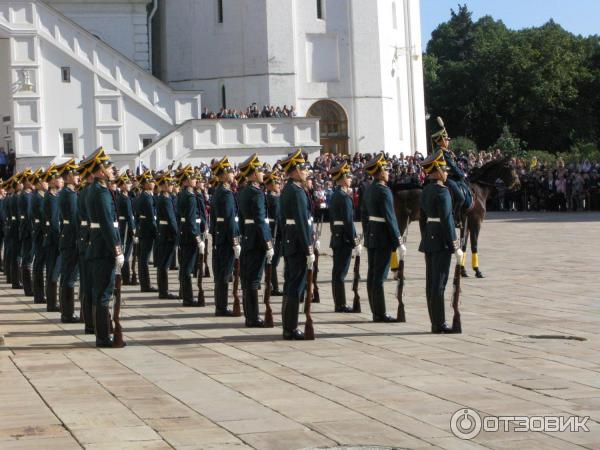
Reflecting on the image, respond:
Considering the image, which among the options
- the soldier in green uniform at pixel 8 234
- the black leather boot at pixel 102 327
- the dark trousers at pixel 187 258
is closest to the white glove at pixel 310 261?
the black leather boot at pixel 102 327

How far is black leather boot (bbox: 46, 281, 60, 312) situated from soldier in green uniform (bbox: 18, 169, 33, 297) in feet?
9.53

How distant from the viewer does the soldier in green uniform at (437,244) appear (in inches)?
598

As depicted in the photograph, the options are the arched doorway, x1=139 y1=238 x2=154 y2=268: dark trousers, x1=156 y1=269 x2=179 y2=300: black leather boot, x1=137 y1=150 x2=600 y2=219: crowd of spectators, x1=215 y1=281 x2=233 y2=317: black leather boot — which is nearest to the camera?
x1=215 y1=281 x2=233 y2=317: black leather boot

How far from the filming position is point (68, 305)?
17.6 meters

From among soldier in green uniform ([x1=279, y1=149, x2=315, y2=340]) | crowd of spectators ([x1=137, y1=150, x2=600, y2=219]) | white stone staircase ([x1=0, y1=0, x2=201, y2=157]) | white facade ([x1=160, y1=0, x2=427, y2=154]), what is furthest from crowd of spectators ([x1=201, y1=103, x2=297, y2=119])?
soldier in green uniform ([x1=279, y1=149, x2=315, y2=340])

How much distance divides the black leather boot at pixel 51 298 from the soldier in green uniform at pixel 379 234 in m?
5.20

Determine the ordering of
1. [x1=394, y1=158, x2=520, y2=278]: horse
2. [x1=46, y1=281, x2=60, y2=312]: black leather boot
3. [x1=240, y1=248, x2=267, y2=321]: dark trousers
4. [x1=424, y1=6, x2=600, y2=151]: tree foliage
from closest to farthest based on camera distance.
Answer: [x1=240, y1=248, x2=267, y2=321]: dark trousers, [x1=46, y1=281, x2=60, y2=312]: black leather boot, [x1=394, y1=158, x2=520, y2=278]: horse, [x1=424, y1=6, x2=600, y2=151]: tree foliage

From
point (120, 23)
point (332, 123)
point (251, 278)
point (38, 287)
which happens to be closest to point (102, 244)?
point (251, 278)

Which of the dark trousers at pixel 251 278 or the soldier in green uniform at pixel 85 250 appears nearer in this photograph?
the soldier in green uniform at pixel 85 250

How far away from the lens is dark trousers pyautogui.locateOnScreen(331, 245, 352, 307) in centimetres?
1797

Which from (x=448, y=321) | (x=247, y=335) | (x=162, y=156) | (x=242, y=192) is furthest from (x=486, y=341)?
(x=162, y=156)

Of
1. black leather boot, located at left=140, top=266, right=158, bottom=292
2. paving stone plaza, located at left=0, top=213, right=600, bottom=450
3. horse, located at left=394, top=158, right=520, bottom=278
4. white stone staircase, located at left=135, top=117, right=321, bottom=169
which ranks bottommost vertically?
paving stone plaza, located at left=0, top=213, right=600, bottom=450

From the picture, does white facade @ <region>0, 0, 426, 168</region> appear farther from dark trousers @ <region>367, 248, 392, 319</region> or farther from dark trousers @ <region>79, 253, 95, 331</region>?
dark trousers @ <region>367, 248, 392, 319</region>

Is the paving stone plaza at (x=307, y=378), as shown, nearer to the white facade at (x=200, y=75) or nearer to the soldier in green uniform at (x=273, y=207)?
the soldier in green uniform at (x=273, y=207)
